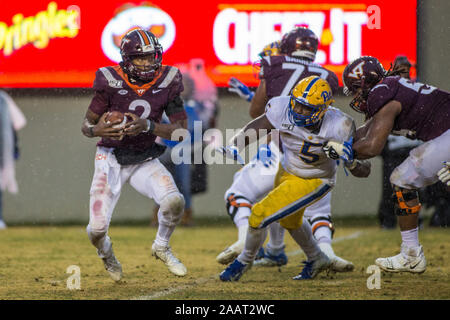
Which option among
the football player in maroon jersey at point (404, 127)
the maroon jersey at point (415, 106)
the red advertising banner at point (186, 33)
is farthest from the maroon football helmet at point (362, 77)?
the red advertising banner at point (186, 33)

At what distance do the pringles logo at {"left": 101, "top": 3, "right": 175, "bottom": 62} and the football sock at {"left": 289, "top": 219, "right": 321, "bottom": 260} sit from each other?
17.0ft

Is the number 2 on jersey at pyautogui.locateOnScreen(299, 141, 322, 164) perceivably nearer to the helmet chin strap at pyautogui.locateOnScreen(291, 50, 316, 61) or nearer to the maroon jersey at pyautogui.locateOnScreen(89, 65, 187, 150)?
the maroon jersey at pyautogui.locateOnScreen(89, 65, 187, 150)

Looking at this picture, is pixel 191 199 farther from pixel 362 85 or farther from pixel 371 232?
pixel 362 85

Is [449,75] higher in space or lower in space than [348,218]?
higher

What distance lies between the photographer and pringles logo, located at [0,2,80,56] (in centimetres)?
1084

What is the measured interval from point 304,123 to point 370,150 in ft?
1.60

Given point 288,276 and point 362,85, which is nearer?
point 362,85

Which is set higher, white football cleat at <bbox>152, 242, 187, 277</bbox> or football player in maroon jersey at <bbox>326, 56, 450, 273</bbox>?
football player in maroon jersey at <bbox>326, 56, 450, 273</bbox>

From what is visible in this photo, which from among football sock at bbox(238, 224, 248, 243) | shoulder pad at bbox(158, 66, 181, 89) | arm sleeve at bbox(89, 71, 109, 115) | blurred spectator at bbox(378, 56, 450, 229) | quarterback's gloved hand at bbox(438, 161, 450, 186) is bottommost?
blurred spectator at bbox(378, 56, 450, 229)

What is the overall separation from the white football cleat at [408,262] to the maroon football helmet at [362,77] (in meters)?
1.03

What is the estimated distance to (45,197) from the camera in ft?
36.9

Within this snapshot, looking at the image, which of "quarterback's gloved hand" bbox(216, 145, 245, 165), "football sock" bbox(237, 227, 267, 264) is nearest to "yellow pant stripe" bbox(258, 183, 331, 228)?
"football sock" bbox(237, 227, 267, 264)

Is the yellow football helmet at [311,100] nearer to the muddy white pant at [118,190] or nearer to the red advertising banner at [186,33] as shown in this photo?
the muddy white pant at [118,190]

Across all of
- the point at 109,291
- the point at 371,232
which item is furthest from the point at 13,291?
the point at 371,232
